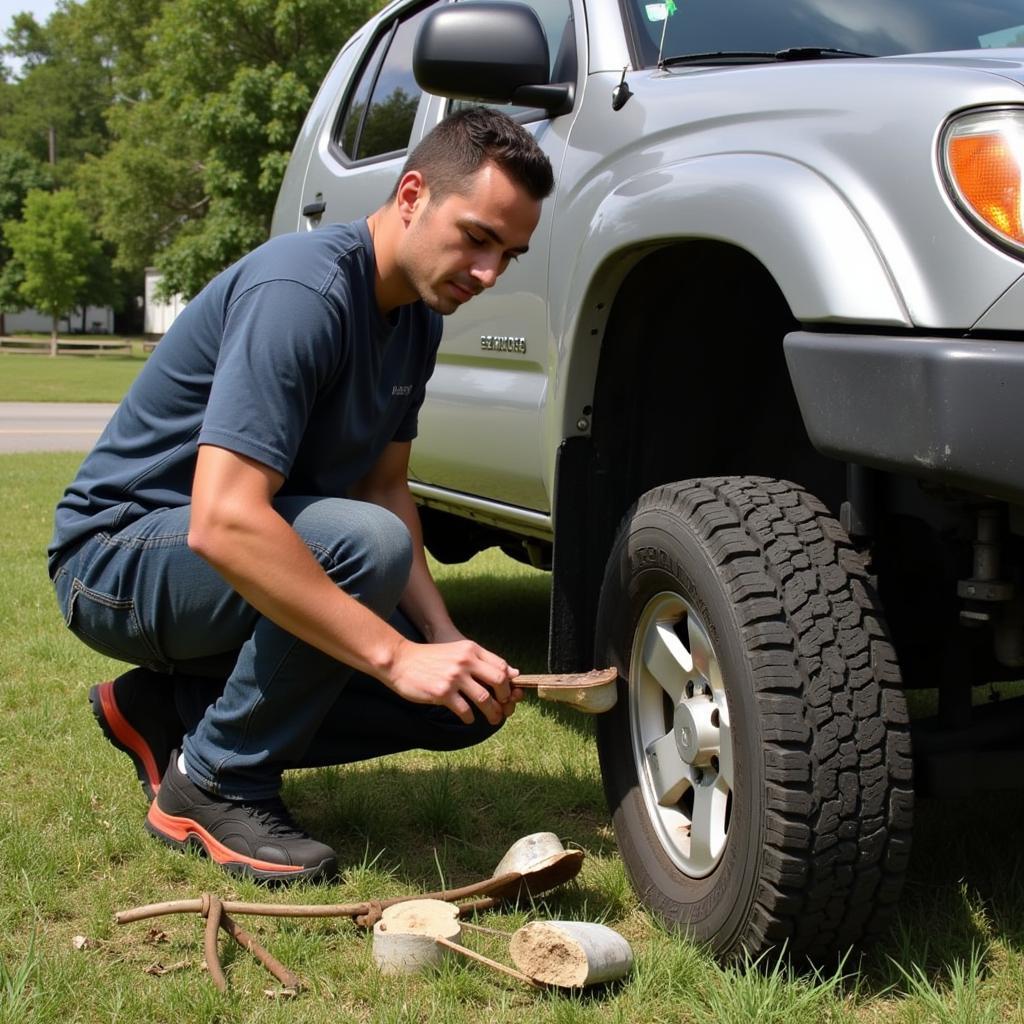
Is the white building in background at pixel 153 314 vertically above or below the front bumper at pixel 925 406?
above

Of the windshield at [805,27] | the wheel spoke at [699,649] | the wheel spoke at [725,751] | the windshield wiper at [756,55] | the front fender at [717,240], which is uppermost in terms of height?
the windshield at [805,27]

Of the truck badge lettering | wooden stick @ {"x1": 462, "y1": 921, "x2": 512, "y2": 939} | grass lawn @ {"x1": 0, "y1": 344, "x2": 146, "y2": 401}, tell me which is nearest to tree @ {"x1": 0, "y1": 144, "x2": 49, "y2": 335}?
grass lawn @ {"x1": 0, "y1": 344, "x2": 146, "y2": 401}

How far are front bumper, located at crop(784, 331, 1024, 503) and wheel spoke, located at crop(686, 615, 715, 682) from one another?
16.2 inches

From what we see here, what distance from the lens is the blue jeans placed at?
8.13 feet

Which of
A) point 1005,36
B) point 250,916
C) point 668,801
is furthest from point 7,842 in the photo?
point 1005,36

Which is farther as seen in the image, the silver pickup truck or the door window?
the door window

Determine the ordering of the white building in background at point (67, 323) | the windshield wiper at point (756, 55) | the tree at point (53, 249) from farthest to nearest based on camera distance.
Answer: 1. the white building in background at point (67, 323)
2. the tree at point (53, 249)
3. the windshield wiper at point (756, 55)

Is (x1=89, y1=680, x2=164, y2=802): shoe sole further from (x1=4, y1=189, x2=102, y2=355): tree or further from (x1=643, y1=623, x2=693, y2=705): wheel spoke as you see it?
(x1=4, y1=189, x2=102, y2=355): tree

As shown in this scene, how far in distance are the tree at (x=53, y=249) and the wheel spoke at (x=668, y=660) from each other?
4721 cm

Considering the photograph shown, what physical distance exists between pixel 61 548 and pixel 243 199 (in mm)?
28896

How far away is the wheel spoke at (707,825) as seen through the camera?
214 cm

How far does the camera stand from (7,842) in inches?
102

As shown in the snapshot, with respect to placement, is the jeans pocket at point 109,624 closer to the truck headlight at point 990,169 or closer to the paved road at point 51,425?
the truck headlight at point 990,169

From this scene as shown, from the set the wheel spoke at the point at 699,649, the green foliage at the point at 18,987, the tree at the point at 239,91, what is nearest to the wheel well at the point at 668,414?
the wheel spoke at the point at 699,649
